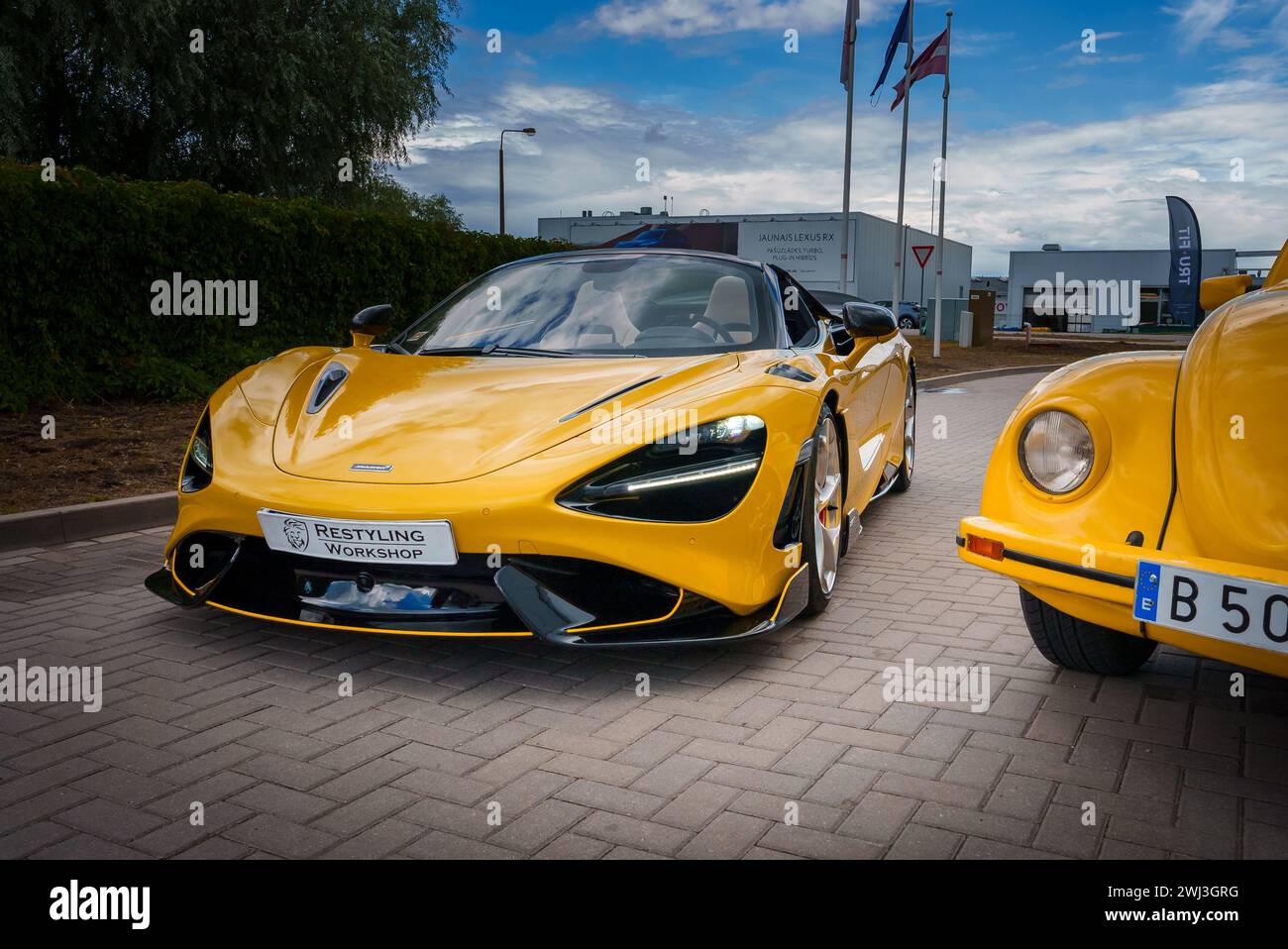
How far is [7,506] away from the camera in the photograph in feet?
18.0

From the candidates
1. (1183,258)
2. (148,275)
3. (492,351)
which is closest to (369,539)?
(492,351)

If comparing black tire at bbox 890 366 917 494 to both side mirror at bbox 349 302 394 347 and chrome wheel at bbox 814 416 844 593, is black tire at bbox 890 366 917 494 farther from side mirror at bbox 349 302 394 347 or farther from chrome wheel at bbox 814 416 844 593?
side mirror at bbox 349 302 394 347

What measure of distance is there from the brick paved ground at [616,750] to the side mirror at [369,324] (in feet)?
4.83

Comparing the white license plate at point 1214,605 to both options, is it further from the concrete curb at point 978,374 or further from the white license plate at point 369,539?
the concrete curb at point 978,374

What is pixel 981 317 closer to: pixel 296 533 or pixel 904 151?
pixel 904 151

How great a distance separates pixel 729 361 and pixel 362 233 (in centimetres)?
819

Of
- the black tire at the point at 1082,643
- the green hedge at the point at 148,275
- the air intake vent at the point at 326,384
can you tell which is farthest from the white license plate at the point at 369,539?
the green hedge at the point at 148,275

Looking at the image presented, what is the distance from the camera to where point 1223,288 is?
4520 millimetres

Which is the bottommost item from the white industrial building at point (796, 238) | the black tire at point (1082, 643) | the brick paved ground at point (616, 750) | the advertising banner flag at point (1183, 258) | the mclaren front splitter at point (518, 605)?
the brick paved ground at point (616, 750)

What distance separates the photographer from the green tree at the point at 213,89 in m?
13.0

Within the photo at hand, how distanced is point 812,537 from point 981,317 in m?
27.6

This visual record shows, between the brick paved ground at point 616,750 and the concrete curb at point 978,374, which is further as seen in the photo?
the concrete curb at point 978,374

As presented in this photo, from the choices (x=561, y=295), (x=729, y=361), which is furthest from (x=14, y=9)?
(x=729, y=361)

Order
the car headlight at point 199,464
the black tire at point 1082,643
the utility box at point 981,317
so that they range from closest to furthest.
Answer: the black tire at point 1082,643, the car headlight at point 199,464, the utility box at point 981,317
